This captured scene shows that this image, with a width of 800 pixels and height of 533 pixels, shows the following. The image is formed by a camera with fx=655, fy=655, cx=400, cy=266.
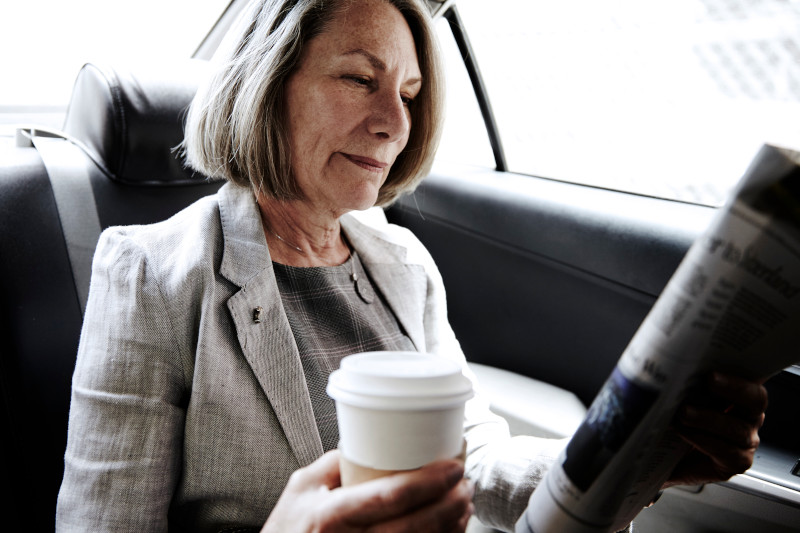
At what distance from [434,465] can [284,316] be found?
55 centimetres

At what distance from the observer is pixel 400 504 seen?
1.87ft

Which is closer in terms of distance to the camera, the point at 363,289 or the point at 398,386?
the point at 398,386

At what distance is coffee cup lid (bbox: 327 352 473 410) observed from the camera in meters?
0.56

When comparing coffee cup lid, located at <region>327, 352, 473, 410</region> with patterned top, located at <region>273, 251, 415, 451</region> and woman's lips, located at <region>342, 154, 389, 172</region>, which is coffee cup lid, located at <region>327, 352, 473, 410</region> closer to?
patterned top, located at <region>273, 251, 415, 451</region>

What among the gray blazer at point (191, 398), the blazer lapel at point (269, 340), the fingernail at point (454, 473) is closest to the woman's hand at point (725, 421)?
the fingernail at point (454, 473)

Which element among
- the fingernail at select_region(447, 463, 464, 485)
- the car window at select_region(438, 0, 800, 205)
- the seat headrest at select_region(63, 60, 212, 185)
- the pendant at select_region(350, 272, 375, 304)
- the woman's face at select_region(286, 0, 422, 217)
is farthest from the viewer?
the car window at select_region(438, 0, 800, 205)

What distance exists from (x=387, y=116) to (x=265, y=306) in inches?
16.3

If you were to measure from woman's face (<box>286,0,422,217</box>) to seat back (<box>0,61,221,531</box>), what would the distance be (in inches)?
16.4

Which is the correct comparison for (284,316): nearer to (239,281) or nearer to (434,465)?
(239,281)

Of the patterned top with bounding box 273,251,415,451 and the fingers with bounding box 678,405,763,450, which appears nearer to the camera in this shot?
the fingers with bounding box 678,405,763,450

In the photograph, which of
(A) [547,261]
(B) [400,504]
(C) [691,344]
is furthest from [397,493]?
(A) [547,261]

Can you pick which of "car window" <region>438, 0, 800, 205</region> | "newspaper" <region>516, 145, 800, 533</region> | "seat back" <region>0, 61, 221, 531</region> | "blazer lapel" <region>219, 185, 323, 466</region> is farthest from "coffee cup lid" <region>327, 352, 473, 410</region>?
"car window" <region>438, 0, 800, 205</region>

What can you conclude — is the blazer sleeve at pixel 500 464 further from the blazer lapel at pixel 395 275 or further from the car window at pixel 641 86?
the car window at pixel 641 86

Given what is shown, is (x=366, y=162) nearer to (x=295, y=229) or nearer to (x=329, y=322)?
(x=295, y=229)
